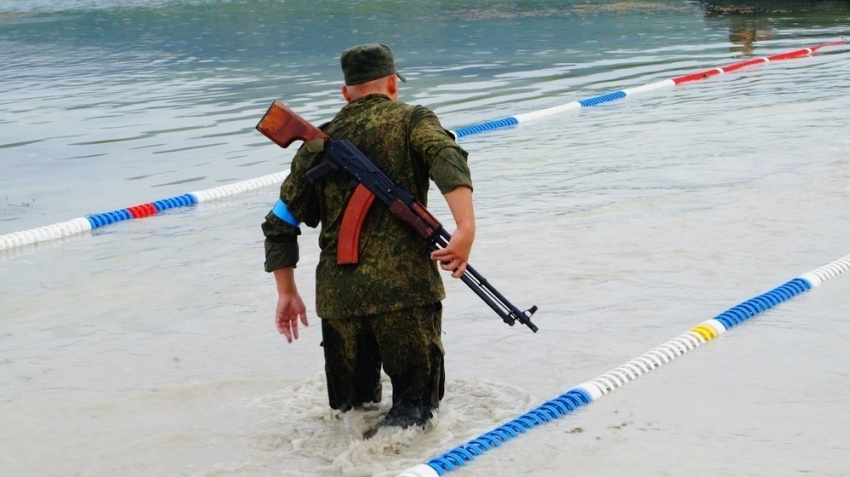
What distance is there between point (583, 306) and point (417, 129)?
2.58 m

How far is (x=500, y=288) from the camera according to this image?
6957mm

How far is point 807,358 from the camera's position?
18.1ft

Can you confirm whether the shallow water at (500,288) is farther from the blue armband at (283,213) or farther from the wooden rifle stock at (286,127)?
the wooden rifle stock at (286,127)

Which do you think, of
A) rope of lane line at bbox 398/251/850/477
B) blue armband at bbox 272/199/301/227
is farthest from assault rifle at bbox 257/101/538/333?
rope of lane line at bbox 398/251/850/477

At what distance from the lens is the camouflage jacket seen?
4.30m

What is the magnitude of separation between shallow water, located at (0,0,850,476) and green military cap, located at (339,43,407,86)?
140 centimetres

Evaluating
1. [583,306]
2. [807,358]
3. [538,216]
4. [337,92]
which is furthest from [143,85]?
[807,358]

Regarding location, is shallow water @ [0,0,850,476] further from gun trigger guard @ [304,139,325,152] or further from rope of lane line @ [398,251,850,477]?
gun trigger guard @ [304,139,325,152]

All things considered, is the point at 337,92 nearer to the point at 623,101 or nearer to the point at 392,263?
the point at 623,101

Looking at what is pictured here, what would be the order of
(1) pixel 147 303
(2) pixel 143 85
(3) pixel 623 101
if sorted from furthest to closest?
(2) pixel 143 85, (3) pixel 623 101, (1) pixel 147 303

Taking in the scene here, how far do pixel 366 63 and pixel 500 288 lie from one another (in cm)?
287

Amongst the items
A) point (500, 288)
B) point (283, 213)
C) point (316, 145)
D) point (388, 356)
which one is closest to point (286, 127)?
point (316, 145)

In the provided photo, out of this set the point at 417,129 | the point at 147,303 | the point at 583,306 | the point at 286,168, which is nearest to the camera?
the point at 417,129

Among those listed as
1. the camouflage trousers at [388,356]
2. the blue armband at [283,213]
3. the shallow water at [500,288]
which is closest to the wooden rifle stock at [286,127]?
the blue armband at [283,213]
